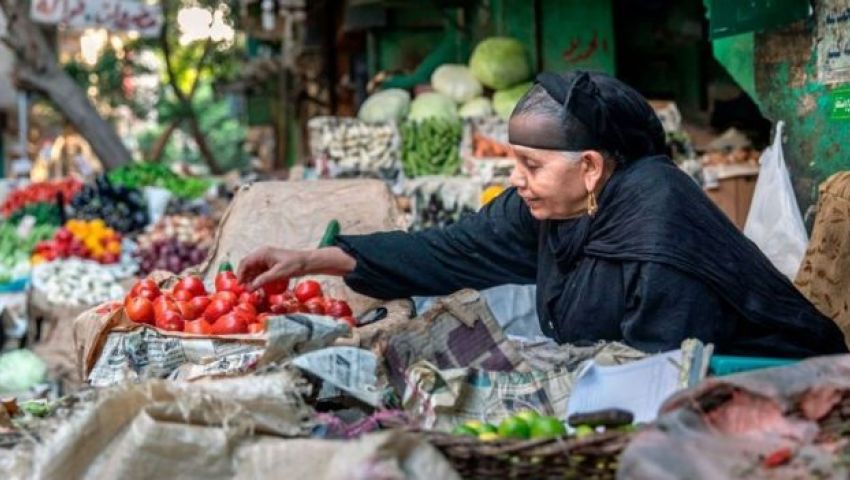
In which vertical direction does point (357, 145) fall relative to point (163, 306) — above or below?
above

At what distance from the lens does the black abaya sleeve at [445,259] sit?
4648 mm

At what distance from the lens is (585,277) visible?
402cm

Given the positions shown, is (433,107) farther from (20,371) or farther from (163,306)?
(163,306)

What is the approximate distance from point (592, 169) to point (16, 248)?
7848 millimetres

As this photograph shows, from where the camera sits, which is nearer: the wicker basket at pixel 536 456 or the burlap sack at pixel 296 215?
the wicker basket at pixel 536 456

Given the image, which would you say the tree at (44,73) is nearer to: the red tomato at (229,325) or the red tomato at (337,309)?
the red tomato at (337,309)

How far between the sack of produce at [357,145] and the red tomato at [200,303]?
4.74m

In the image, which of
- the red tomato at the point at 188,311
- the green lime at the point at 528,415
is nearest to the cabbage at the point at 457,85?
the red tomato at the point at 188,311

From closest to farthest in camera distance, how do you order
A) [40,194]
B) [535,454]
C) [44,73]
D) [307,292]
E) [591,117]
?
1. [535,454]
2. [591,117]
3. [307,292]
4. [40,194]
5. [44,73]

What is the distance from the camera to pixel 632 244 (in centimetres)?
383

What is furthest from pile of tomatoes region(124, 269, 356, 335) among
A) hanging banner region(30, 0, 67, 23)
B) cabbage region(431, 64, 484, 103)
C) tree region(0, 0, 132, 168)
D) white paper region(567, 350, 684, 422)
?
tree region(0, 0, 132, 168)

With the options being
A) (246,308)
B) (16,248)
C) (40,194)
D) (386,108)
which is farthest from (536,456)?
(40,194)

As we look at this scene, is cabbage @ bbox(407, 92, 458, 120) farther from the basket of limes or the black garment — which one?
the basket of limes

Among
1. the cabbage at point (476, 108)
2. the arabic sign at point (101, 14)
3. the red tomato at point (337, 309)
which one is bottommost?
the red tomato at point (337, 309)
